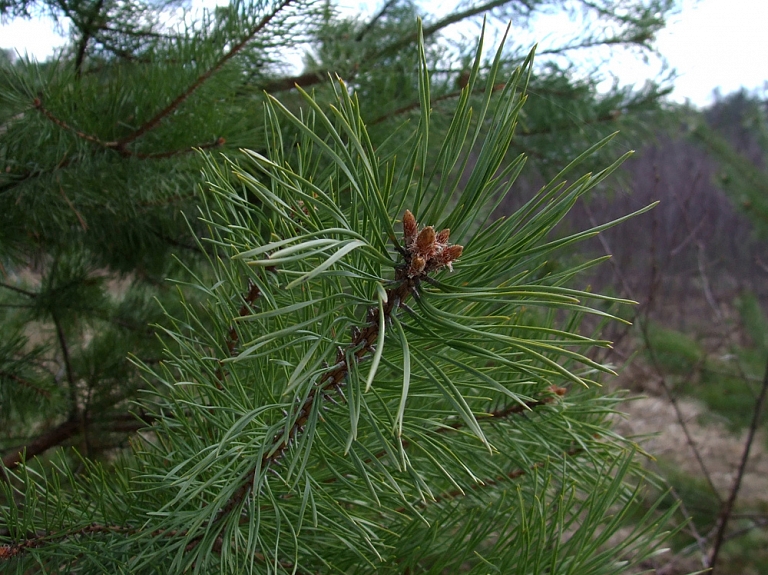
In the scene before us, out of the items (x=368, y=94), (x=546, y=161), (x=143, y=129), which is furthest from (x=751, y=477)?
(x=143, y=129)

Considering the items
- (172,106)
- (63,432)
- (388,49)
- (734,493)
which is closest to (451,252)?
(172,106)

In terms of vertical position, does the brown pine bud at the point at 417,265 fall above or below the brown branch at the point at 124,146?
below

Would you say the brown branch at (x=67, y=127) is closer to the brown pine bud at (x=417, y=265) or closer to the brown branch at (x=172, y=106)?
the brown branch at (x=172, y=106)

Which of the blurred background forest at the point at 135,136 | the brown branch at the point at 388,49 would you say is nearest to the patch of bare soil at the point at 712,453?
the blurred background forest at the point at 135,136

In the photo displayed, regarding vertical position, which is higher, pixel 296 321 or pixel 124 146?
pixel 124 146

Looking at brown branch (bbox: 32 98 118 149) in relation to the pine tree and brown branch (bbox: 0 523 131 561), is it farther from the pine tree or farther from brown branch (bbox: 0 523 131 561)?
brown branch (bbox: 0 523 131 561)

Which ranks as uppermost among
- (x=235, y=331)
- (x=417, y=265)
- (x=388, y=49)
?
(x=388, y=49)

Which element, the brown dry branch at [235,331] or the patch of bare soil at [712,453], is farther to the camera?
the patch of bare soil at [712,453]

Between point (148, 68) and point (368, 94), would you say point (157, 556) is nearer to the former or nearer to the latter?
point (148, 68)

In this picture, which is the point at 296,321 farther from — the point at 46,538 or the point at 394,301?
the point at 46,538
